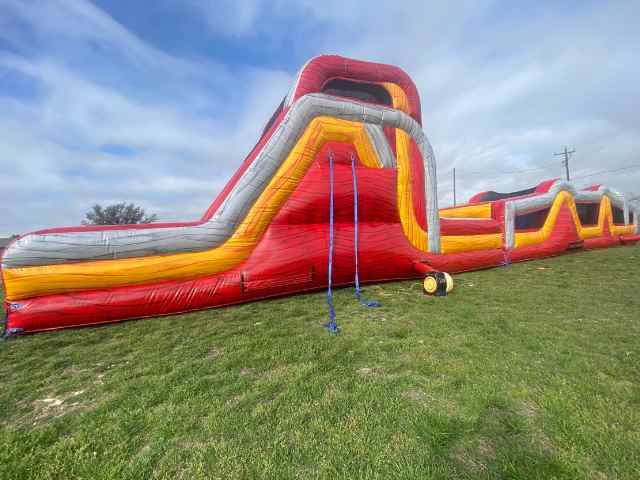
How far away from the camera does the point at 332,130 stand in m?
4.95

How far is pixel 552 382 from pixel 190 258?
4143 millimetres

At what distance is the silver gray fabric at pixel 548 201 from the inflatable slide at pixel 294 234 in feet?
3.50

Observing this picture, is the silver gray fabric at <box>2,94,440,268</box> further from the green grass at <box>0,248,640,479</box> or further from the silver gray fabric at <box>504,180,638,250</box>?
the silver gray fabric at <box>504,180,638,250</box>

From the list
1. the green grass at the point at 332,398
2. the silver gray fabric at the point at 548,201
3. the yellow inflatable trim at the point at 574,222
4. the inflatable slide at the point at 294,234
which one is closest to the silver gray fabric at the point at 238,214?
the inflatable slide at the point at 294,234

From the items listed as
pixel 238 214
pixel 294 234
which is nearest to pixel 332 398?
pixel 294 234

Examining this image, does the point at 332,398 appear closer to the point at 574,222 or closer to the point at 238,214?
the point at 238,214

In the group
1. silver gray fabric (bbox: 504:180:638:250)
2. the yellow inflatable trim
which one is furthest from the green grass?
the yellow inflatable trim

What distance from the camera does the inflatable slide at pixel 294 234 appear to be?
3508 millimetres

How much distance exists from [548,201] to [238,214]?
9.32 metres

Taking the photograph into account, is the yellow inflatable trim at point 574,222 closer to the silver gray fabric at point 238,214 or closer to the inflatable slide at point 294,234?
the inflatable slide at point 294,234

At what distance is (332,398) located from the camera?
182 centimetres

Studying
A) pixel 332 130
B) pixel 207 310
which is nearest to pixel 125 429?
pixel 207 310

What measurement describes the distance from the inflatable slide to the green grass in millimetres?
568

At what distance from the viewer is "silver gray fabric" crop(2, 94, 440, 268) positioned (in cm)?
348
